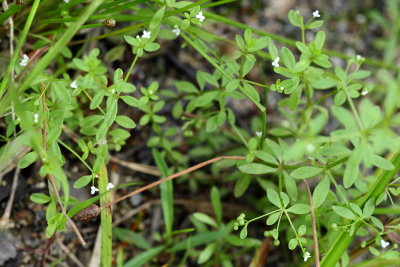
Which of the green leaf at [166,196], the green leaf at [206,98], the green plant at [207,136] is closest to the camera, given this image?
the green plant at [207,136]

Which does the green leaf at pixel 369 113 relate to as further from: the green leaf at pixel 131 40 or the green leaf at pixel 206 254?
the green leaf at pixel 206 254

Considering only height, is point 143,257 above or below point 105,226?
below

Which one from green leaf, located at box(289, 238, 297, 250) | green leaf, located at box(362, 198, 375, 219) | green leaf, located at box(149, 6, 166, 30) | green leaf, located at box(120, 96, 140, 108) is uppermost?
green leaf, located at box(149, 6, 166, 30)

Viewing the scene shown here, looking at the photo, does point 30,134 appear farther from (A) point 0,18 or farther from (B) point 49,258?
(B) point 49,258

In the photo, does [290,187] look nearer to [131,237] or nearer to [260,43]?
[260,43]

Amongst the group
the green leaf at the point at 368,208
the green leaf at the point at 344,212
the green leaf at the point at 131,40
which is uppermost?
the green leaf at the point at 131,40

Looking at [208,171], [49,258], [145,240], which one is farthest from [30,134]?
[208,171]

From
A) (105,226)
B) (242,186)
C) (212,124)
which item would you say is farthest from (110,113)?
(242,186)

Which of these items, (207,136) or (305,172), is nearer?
(305,172)

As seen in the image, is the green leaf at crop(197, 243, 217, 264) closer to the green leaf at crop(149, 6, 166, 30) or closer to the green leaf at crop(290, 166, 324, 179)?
the green leaf at crop(290, 166, 324, 179)

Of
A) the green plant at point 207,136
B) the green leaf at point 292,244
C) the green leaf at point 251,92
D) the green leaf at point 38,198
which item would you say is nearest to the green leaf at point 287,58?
the green plant at point 207,136

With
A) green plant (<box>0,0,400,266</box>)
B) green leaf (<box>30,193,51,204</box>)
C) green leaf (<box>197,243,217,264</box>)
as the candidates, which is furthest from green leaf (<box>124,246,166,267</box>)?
green leaf (<box>30,193,51,204</box>)
